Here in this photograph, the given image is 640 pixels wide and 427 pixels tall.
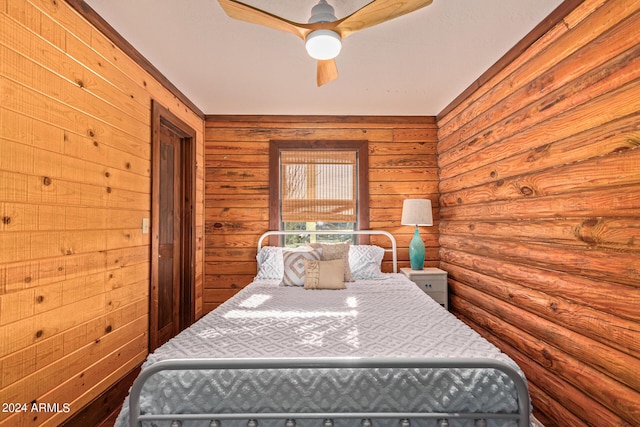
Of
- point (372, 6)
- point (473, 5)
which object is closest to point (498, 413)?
point (372, 6)

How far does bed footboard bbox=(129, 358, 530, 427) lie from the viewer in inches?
44.9

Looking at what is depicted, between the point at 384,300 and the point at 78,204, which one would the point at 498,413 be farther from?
the point at 78,204

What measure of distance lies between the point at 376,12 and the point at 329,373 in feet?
5.17

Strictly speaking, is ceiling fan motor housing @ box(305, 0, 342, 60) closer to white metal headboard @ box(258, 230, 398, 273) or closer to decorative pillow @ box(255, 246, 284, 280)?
decorative pillow @ box(255, 246, 284, 280)

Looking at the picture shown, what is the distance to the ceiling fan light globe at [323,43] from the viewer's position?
1719 millimetres

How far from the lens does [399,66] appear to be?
2664 millimetres

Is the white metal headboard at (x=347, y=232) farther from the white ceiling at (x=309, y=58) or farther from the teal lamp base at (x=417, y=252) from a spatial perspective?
the white ceiling at (x=309, y=58)

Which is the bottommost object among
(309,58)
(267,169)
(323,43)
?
(267,169)

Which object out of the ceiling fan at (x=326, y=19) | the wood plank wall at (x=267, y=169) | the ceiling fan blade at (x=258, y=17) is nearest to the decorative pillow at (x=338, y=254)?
the wood plank wall at (x=267, y=169)

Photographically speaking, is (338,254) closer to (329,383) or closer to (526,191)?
(526,191)

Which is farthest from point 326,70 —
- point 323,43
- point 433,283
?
point 433,283

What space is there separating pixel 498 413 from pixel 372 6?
1.72 m

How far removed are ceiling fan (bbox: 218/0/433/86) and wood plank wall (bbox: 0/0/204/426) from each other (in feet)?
3.06

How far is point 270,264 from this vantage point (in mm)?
3252
